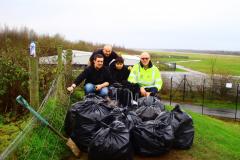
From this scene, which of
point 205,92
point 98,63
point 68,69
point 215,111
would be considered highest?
point 98,63

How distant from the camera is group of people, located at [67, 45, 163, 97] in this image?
6.54 metres

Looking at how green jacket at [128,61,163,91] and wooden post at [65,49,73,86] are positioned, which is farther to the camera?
wooden post at [65,49,73,86]

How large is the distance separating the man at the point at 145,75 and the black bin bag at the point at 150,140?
2.10 metres

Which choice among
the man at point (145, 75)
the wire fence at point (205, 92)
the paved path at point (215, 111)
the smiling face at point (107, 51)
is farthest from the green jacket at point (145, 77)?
the wire fence at point (205, 92)

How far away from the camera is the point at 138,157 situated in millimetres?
4887

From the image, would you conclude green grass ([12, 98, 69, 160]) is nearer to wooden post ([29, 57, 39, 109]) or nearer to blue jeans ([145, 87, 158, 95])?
wooden post ([29, 57, 39, 109])

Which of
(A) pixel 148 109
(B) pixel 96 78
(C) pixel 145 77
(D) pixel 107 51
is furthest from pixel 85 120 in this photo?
(D) pixel 107 51

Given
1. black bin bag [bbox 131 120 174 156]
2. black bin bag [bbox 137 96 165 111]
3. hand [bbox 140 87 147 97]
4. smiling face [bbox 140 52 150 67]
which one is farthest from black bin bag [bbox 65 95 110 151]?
smiling face [bbox 140 52 150 67]

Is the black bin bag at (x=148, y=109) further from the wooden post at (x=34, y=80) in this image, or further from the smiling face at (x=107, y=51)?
the smiling face at (x=107, y=51)

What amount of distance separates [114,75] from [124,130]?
313 cm

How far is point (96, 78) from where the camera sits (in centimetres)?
667

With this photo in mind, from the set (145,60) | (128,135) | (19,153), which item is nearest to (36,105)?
(19,153)

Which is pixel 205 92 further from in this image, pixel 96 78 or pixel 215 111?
pixel 96 78

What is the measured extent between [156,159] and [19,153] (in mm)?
1962
